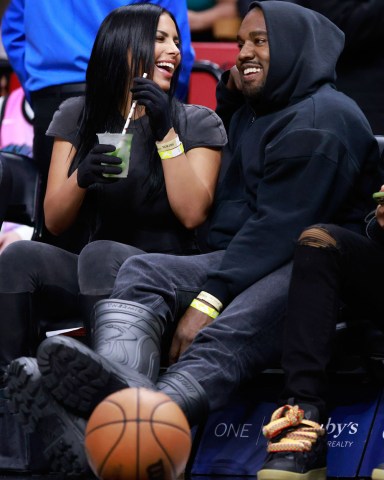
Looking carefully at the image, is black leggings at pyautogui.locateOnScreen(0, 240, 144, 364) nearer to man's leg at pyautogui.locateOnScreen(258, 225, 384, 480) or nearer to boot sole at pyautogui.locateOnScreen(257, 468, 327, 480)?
man's leg at pyautogui.locateOnScreen(258, 225, 384, 480)

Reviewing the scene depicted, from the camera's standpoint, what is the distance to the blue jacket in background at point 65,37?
5898 mm

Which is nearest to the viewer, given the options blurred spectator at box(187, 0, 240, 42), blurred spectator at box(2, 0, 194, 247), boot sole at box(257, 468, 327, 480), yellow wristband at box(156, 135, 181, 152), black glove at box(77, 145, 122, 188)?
boot sole at box(257, 468, 327, 480)

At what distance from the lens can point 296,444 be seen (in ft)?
13.4

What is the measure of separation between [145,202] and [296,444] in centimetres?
136

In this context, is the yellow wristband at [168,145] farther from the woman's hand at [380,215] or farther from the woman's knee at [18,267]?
the woman's hand at [380,215]

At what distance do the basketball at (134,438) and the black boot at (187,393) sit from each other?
350 millimetres

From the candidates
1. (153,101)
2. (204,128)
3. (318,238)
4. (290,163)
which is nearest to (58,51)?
(204,128)

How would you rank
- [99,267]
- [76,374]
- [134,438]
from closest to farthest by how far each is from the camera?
[134,438] → [76,374] → [99,267]

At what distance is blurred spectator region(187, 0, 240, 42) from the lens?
280 inches

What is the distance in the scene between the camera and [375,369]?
4535 mm

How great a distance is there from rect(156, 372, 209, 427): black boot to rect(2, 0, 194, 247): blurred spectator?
1768 millimetres

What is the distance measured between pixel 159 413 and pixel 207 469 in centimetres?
85

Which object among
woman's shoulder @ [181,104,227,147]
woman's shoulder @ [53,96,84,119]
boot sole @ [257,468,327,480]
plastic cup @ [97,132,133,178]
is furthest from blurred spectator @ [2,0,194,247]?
boot sole @ [257,468,327,480]

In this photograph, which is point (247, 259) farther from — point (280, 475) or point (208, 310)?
point (280, 475)
